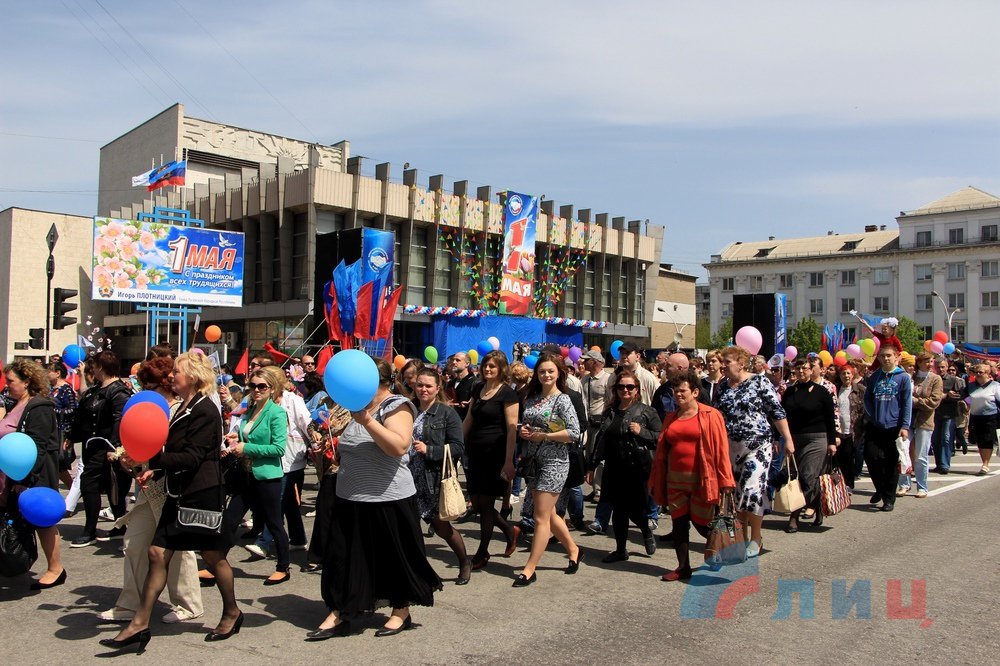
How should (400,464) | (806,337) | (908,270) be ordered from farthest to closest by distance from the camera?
(908,270)
(806,337)
(400,464)

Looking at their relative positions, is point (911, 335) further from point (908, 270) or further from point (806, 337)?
point (908, 270)

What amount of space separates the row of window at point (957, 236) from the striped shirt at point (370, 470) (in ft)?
288

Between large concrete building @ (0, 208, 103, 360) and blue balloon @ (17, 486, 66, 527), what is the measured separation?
43788 millimetres

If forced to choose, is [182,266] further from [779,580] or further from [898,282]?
[898,282]

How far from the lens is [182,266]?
25.2 m

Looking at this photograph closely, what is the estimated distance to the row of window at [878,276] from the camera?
79.8 m

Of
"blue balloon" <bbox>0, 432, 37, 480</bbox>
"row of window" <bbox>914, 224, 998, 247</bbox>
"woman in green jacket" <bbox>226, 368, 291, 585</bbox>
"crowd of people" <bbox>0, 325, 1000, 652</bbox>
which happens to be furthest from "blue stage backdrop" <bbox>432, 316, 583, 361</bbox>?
"row of window" <bbox>914, 224, 998, 247</bbox>

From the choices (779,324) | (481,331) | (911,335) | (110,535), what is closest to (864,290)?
(911,335)

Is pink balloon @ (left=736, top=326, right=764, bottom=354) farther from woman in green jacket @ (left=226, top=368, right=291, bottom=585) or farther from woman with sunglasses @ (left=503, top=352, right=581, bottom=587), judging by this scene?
woman in green jacket @ (left=226, top=368, right=291, bottom=585)

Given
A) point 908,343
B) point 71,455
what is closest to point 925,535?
point 71,455

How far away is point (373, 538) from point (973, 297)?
8758cm

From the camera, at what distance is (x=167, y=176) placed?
45.7 metres

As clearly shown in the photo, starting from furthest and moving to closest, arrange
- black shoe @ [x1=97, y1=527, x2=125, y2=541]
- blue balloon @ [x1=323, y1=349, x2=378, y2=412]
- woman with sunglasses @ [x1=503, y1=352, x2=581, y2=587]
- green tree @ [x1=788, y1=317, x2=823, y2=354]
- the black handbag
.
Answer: green tree @ [x1=788, y1=317, x2=823, y2=354]
black shoe @ [x1=97, y1=527, x2=125, y2=541]
woman with sunglasses @ [x1=503, y1=352, x2=581, y2=587]
the black handbag
blue balloon @ [x1=323, y1=349, x2=378, y2=412]

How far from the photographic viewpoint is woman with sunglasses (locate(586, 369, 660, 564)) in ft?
24.3
